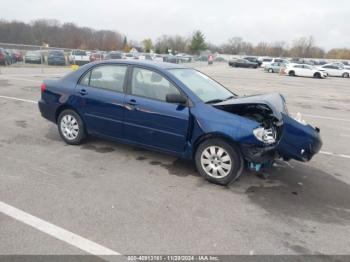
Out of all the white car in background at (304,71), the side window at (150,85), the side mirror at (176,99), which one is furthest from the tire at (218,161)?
the white car in background at (304,71)

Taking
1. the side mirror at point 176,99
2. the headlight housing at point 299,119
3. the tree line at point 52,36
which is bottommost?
the headlight housing at point 299,119

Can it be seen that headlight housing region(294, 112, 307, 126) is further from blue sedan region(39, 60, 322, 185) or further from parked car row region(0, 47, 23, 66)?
parked car row region(0, 47, 23, 66)

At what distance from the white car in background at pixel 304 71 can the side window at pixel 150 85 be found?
1356 inches

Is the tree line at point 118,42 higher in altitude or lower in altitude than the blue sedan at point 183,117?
higher

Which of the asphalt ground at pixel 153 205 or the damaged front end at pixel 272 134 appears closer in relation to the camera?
the asphalt ground at pixel 153 205

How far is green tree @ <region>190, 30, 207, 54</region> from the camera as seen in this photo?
88.4 meters

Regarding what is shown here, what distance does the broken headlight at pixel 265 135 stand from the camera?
423 cm

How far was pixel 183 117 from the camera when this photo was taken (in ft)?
15.1

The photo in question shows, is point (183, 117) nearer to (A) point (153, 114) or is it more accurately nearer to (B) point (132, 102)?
(A) point (153, 114)

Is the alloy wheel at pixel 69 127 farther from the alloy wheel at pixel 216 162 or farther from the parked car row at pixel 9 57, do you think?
the parked car row at pixel 9 57

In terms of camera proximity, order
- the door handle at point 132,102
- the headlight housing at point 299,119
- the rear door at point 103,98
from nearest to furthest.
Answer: the headlight housing at point 299,119, the door handle at point 132,102, the rear door at point 103,98

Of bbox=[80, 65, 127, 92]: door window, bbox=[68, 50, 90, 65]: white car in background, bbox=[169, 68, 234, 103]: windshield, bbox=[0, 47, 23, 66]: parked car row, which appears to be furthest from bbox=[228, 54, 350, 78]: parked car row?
bbox=[80, 65, 127, 92]: door window

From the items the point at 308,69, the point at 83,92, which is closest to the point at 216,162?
the point at 83,92

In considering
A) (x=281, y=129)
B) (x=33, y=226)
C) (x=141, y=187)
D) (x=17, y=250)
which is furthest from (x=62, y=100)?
(x=281, y=129)
